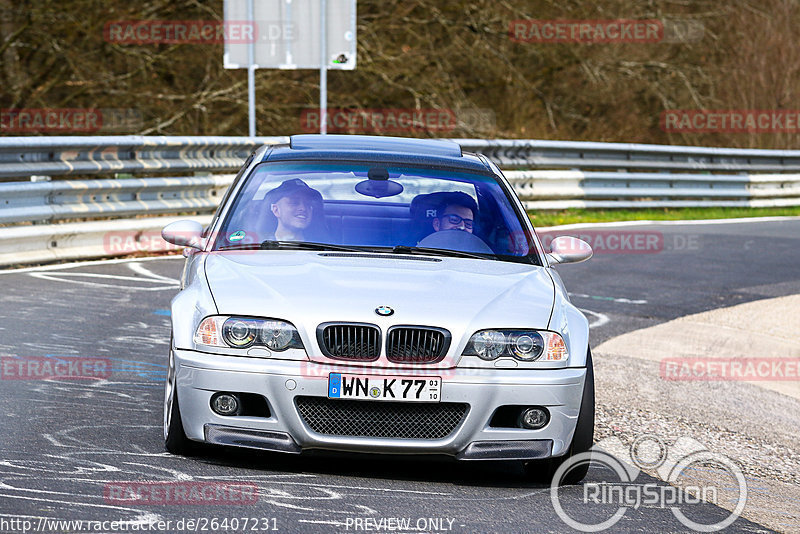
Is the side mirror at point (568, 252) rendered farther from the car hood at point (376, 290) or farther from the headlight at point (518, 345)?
the headlight at point (518, 345)

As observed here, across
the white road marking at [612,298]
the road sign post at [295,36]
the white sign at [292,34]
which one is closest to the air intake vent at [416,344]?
the white road marking at [612,298]

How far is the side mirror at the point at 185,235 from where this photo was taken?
20.5 ft

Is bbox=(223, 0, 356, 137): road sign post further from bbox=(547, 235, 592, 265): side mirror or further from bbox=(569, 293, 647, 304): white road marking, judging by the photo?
bbox=(547, 235, 592, 265): side mirror

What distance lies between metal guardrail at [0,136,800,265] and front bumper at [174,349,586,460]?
6767mm

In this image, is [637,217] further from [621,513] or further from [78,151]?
[621,513]

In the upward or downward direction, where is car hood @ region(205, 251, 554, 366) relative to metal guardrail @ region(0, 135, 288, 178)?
downward

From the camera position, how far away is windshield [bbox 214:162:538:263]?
6.21m

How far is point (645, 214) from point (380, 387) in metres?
15.4

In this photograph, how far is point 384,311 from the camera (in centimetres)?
520

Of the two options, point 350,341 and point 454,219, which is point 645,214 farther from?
point 350,341

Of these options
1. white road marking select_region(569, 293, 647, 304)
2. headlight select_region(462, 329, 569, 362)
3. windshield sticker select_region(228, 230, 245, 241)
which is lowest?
white road marking select_region(569, 293, 647, 304)

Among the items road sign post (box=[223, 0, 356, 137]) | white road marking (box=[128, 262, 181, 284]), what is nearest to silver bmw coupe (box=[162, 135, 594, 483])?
white road marking (box=[128, 262, 181, 284])

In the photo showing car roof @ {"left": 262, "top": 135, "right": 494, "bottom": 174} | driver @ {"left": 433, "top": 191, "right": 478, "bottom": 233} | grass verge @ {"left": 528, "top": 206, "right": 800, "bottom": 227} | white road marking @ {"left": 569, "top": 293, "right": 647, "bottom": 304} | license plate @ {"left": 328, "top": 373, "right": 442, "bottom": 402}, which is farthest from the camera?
grass verge @ {"left": 528, "top": 206, "right": 800, "bottom": 227}

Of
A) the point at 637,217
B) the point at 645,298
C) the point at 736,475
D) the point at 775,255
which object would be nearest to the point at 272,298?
the point at 736,475
